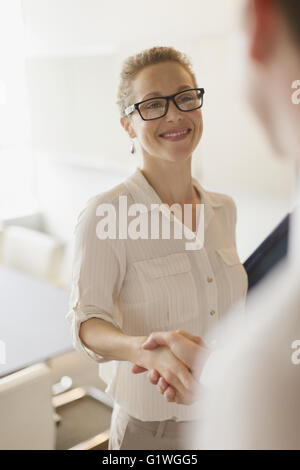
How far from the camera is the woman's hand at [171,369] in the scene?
1.45ft

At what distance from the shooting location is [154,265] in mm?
570

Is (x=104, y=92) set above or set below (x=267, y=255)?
above

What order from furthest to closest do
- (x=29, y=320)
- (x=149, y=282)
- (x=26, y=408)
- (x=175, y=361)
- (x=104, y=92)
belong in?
(x=29, y=320) < (x=26, y=408) < (x=104, y=92) < (x=149, y=282) < (x=175, y=361)

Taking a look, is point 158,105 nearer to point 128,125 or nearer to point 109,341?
point 128,125

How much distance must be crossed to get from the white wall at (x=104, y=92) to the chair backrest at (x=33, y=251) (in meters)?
0.05

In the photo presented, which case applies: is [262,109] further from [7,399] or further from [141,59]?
[7,399]

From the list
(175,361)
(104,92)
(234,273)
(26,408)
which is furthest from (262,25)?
(26,408)

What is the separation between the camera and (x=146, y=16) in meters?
0.70

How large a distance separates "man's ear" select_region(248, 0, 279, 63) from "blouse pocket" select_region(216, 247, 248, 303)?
356 mm

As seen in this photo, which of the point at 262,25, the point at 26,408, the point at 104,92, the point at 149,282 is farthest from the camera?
the point at 26,408

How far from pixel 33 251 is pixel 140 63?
60cm

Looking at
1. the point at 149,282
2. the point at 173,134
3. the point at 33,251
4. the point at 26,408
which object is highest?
the point at 173,134

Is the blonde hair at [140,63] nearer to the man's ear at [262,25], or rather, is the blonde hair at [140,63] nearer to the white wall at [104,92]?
the white wall at [104,92]
